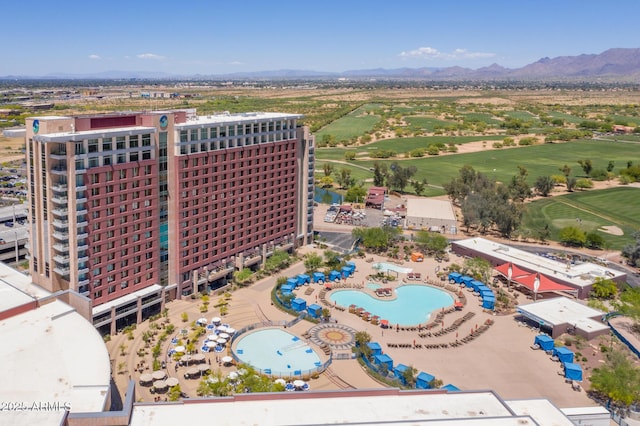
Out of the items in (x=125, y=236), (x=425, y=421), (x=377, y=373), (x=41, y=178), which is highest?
(x=41, y=178)

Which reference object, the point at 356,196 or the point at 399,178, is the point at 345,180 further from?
the point at 356,196

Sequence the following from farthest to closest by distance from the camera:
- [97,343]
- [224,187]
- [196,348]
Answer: [224,187]
[196,348]
[97,343]

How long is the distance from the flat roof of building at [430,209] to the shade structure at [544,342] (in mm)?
56228

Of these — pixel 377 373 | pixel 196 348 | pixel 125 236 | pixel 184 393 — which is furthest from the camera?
pixel 125 236

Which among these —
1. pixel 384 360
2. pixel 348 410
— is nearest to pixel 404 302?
pixel 384 360

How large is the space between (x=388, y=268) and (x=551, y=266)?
2525 centimetres

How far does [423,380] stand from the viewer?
174ft

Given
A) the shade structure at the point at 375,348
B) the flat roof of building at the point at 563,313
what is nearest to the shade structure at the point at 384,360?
the shade structure at the point at 375,348

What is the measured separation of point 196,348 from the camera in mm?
59188

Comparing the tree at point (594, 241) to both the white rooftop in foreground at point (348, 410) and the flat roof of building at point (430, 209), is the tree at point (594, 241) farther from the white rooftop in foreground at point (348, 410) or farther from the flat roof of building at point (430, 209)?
the white rooftop in foreground at point (348, 410)

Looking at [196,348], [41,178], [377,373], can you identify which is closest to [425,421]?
[377,373]

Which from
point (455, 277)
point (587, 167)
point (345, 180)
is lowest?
point (455, 277)

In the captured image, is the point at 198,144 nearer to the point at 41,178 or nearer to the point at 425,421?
the point at 41,178

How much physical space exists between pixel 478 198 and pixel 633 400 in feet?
213
